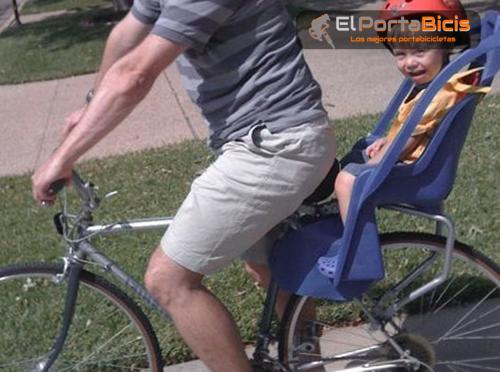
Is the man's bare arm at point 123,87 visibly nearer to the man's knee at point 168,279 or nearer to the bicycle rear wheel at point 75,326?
the man's knee at point 168,279

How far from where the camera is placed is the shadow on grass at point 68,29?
12461mm

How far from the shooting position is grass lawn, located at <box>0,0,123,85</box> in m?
9.85

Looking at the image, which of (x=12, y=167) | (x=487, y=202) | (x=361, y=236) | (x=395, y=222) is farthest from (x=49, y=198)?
(x=12, y=167)

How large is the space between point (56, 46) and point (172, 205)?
308 inches

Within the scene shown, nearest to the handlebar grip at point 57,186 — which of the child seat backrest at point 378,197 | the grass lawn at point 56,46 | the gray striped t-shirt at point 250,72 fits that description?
the gray striped t-shirt at point 250,72

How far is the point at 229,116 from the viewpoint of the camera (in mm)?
2324

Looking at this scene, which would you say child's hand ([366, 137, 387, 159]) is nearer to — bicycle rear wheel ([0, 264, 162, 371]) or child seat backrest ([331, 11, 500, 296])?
child seat backrest ([331, 11, 500, 296])

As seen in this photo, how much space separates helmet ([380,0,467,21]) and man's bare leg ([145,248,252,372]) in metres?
1.02

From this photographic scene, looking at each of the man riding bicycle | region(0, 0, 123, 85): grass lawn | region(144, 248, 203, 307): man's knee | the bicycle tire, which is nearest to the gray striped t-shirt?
the man riding bicycle

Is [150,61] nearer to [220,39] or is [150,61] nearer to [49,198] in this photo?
[220,39]

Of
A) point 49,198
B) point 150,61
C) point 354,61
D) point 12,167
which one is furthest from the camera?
point 354,61

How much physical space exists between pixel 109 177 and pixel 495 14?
3.48m

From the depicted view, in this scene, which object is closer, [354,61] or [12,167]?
[12,167]

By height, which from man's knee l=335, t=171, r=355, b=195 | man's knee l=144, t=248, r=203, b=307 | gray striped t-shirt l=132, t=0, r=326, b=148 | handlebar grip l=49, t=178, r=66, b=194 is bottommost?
man's knee l=144, t=248, r=203, b=307
